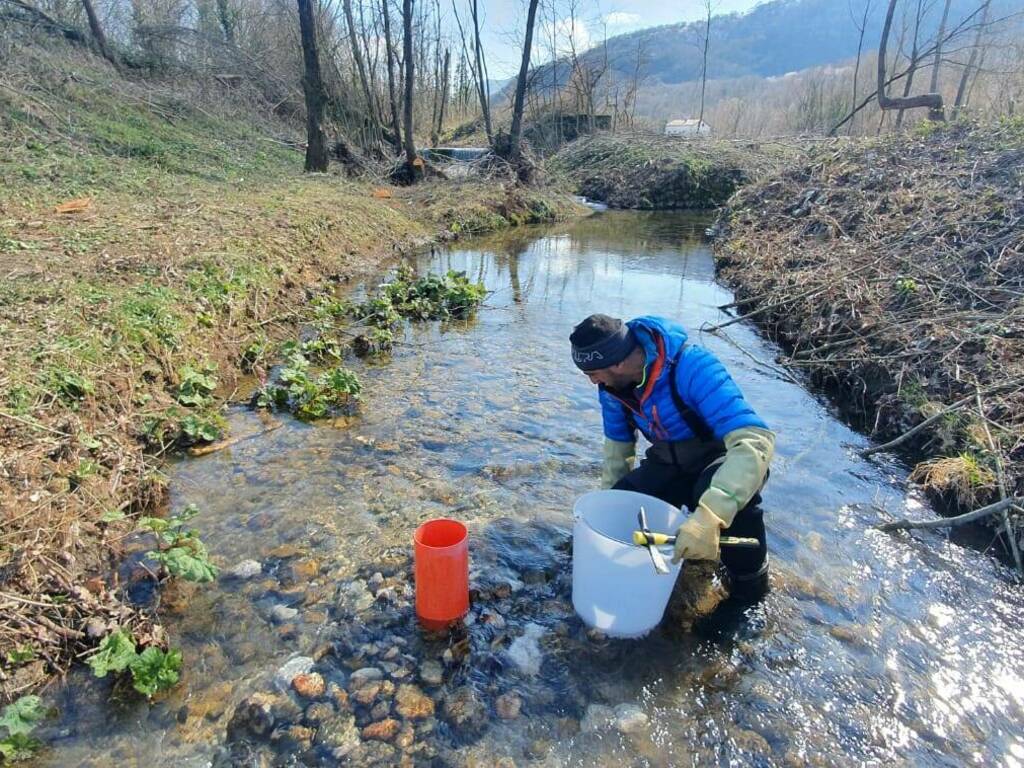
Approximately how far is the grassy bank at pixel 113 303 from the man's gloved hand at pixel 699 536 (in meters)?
2.31

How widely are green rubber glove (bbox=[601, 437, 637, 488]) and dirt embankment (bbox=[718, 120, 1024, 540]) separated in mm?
2281

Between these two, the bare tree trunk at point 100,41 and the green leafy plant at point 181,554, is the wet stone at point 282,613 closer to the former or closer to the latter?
the green leafy plant at point 181,554

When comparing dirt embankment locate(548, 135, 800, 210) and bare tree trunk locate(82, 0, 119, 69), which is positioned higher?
bare tree trunk locate(82, 0, 119, 69)

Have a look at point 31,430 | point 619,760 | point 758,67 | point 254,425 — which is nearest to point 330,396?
point 254,425

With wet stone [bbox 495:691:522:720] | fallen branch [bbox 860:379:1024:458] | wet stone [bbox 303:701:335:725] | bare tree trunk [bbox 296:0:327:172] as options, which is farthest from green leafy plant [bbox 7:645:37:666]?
bare tree trunk [bbox 296:0:327:172]

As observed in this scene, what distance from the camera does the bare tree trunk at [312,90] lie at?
42.3ft

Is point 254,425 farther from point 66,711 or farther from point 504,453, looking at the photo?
point 66,711

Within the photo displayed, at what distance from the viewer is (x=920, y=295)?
6.09m

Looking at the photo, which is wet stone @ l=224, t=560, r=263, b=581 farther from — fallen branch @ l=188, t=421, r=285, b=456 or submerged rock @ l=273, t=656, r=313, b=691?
fallen branch @ l=188, t=421, r=285, b=456

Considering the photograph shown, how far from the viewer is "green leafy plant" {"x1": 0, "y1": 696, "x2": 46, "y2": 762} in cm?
218

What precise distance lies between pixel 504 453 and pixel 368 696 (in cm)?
233

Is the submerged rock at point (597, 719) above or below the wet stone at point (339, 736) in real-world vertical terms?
below

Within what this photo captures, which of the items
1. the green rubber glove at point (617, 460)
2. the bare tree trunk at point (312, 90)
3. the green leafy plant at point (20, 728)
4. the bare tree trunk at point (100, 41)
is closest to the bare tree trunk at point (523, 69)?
the bare tree trunk at point (312, 90)

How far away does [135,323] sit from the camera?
4.74 m
